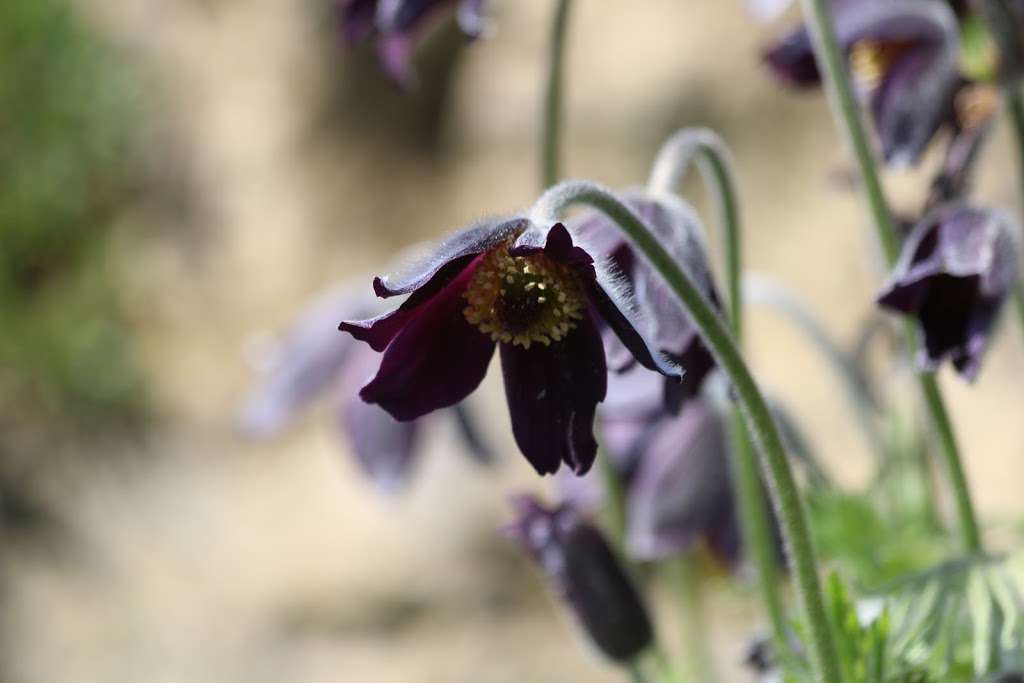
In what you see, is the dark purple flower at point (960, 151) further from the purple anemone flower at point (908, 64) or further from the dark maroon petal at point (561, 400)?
the dark maroon petal at point (561, 400)

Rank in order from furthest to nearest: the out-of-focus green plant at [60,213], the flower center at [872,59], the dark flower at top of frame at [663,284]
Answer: the out-of-focus green plant at [60,213] < the flower center at [872,59] < the dark flower at top of frame at [663,284]

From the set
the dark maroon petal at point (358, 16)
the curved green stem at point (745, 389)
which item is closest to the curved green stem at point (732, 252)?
the curved green stem at point (745, 389)

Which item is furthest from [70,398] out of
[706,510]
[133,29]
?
[706,510]

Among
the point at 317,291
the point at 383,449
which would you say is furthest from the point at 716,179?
the point at 317,291

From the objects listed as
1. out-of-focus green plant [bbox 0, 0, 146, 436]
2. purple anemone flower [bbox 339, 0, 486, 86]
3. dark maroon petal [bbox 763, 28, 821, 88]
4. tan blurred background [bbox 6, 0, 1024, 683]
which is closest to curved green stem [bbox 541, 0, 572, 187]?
purple anemone flower [bbox 339, 0, 486, 86]

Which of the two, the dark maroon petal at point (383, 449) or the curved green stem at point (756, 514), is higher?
the dark maroon petal at point (383, 449)

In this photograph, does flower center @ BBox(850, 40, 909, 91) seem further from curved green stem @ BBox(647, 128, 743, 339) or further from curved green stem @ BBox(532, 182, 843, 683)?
curved green stem @ BBox(532, 182, 843, 683)

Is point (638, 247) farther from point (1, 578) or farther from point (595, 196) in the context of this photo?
point (1, 578)

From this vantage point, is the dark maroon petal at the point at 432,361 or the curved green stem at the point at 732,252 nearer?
the dark maroon petal at the point at 432,361
